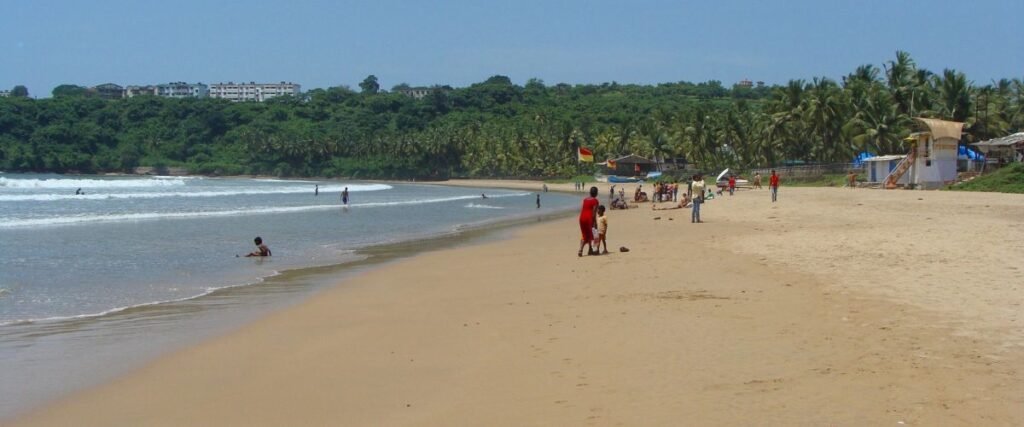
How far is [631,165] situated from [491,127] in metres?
49.5

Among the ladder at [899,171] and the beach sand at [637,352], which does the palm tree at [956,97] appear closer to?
the ladder at [899,171]

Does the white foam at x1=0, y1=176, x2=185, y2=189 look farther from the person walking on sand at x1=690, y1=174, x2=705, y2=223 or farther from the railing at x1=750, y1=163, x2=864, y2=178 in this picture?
the person walking on sand at x1=690, y1=174, x2=705, y2=223

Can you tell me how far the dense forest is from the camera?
2147 inches

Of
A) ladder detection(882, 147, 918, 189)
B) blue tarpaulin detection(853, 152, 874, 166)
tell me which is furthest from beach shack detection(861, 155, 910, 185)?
blue tarpaulin detection(853, 152, 874, 166)

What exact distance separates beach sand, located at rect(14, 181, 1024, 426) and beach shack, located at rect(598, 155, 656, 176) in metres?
74.0

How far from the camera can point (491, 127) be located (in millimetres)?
135625

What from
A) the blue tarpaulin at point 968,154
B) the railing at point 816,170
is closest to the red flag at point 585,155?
the railing at point 816,170

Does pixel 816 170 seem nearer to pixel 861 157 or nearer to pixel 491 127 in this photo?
pixel 861 157

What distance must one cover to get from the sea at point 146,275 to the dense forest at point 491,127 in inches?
1211

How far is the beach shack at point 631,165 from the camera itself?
88.2 m

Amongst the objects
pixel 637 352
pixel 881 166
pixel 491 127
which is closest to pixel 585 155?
pixel 491 127

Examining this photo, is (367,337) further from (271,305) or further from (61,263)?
(61,263)

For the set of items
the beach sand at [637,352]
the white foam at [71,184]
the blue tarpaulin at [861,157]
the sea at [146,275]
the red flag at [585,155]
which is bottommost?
the sea at [146,275]

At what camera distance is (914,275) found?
35.5 ft
